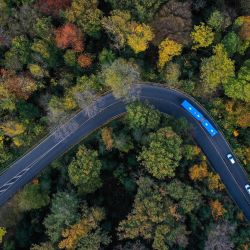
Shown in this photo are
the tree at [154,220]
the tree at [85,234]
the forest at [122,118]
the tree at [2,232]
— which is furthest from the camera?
the tree at [2,232]

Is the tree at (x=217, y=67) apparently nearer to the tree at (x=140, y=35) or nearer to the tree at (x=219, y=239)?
the tree at (x=140, y=35)

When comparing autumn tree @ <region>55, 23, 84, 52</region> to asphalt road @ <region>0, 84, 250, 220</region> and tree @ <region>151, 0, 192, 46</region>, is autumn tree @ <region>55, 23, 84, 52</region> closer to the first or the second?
asphalt road @ <region>0, 84, 250, 220</region>

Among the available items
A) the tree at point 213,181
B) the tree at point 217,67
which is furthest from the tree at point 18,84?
the tree at point 213,181

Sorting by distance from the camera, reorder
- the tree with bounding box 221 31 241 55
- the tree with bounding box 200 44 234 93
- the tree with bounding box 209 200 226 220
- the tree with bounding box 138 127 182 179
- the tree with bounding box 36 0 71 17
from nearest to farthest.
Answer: the tree with bounding box 138 127 182 179 < the tree with bounding box 209 200 226 220 < the tree with bounding box 200 44 234 93 < the tree with bounding box 36 0 71 17 < the tree with bounding box 221 31 241 55

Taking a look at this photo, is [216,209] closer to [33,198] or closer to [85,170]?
[85,170]

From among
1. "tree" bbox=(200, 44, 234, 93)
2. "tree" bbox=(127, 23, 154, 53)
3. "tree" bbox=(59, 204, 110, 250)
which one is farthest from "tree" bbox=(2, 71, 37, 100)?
"tree" bbox=(200, 44, 234, 93)

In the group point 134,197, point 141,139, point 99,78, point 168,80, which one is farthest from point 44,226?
point 168,80
